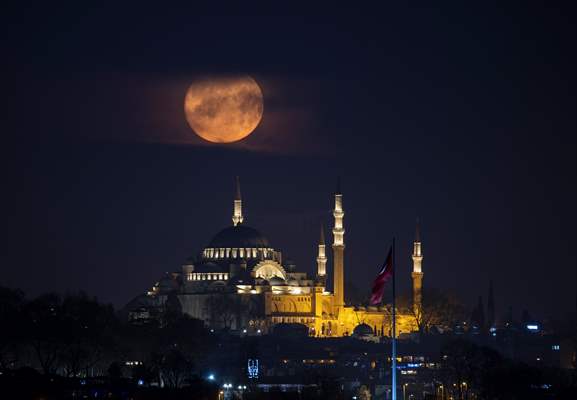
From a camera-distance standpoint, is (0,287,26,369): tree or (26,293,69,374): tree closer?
(0,287,26,369): tree

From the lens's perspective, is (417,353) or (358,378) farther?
(417,353)

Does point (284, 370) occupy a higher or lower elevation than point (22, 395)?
higher

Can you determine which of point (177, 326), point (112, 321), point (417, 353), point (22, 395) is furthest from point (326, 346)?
point (22, 395)

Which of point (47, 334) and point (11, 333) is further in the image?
point (47, 334)

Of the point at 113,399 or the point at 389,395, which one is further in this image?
the point at 389,395

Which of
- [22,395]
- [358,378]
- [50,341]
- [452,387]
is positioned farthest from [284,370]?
[22,395]

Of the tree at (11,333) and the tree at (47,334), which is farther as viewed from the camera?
the tree at (47,334)

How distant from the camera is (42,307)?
13325cm

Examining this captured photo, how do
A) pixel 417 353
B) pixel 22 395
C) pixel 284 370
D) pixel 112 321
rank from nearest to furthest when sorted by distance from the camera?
pixel 22 395, pixel 112 321, pixel 284 370, pixel 417 353

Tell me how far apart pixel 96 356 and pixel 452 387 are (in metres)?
23.7

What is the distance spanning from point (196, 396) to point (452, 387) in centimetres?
3628

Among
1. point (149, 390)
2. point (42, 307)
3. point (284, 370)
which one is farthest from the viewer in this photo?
point (284, 370)

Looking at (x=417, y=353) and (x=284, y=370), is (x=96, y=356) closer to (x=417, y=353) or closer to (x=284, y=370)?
(x=284, y=370)

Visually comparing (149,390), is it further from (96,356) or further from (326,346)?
(326,346)
